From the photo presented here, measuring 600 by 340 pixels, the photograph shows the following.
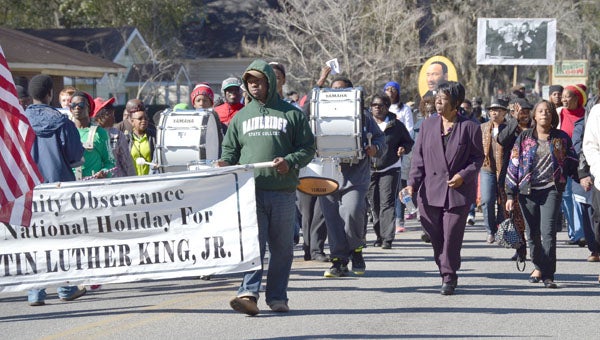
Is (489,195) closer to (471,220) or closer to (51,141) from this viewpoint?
(471,220)

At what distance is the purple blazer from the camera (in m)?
10.4

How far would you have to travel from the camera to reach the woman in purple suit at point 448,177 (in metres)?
10.4

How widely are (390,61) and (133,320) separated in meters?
37.8

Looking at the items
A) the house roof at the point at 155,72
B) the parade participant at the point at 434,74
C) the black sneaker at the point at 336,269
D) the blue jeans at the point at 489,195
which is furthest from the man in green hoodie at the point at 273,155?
the house roof at the point at 155,72

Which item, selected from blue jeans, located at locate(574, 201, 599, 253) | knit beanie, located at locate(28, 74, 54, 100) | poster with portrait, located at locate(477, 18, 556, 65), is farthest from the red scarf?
A: poster with portrait, located at locate(477, 18, 556, 65)

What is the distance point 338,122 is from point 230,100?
4.60 feet

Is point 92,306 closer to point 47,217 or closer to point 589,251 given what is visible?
point 47,217

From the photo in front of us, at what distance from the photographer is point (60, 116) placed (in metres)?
10.1

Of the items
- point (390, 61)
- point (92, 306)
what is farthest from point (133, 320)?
point (390, 61)

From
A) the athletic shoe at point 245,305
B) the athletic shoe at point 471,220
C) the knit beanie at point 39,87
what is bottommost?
the athletic shoe at point 471,220

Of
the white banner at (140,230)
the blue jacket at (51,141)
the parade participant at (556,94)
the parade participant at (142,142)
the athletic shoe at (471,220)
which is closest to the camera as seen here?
the white banner at (140,230)

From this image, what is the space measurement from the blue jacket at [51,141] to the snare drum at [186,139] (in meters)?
1.73

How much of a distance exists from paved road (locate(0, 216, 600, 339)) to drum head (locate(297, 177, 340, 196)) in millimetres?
901

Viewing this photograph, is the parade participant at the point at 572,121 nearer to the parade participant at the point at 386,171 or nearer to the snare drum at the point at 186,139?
the parade participant at the point at 386,171
